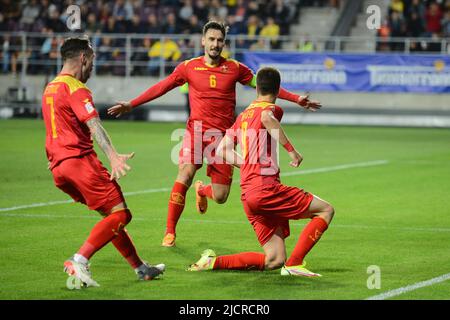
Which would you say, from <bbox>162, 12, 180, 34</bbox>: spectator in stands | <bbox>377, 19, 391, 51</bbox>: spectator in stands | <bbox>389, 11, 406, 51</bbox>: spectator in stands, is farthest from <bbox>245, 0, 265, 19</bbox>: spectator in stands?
<bbox>389, 11, 406, 51</bbox>: spectator in stands

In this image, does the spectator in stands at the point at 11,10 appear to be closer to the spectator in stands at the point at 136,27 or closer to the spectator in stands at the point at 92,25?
the spectator in stands at the point at 92,25

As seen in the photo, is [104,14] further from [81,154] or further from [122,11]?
[81,154]

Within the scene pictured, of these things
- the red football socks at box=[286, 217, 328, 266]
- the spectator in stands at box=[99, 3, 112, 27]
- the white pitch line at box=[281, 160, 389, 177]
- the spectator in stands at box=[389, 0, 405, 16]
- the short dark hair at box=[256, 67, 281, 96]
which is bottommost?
the white pitch line at box=[281, 160, 389, 177]

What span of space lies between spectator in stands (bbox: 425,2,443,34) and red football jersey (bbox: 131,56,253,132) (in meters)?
23.4

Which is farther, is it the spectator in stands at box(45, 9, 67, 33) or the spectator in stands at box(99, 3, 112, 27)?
the spectator in stands at box(99, 3, 112, 27)

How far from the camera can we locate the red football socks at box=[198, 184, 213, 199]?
1230cm

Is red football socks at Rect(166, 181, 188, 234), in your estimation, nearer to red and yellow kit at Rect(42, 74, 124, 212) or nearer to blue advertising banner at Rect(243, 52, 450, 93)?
red and yellow kit at Rect(42, 74, 124, 212)

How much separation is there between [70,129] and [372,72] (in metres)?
24.8

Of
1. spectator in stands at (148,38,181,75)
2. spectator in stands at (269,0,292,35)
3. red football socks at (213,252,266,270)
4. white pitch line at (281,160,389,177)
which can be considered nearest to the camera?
red football socks at (213,252,266,270)

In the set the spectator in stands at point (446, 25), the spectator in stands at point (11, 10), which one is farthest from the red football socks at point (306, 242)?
the spectator in stands at point (11, 10)

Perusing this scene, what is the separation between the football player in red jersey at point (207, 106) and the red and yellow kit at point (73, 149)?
2838mm

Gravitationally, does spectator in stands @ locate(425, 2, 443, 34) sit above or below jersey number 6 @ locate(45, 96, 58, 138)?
below

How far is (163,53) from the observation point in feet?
115

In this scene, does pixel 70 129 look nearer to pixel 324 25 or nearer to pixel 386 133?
pixel 386 133
